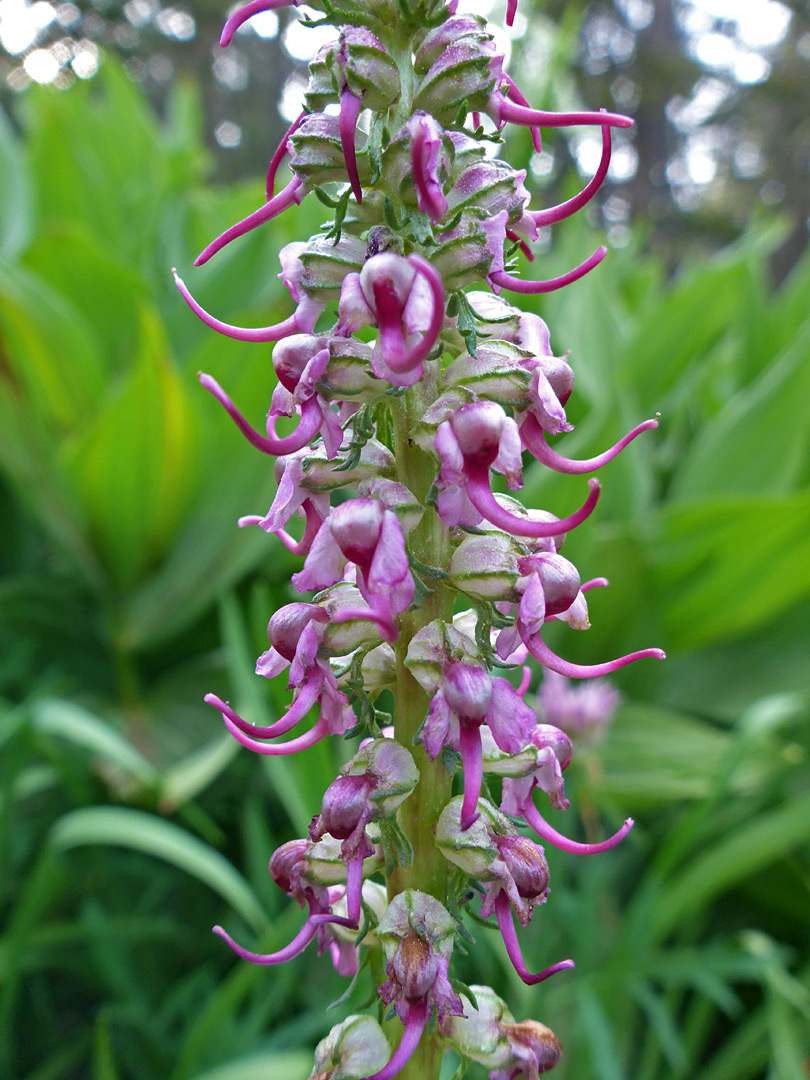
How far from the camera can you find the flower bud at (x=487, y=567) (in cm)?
51

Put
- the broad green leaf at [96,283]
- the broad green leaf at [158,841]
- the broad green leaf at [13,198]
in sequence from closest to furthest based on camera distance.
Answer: the broad green leaf at [158,841], the broad green leaf at [96,283], the broad green leaf at [13,198]

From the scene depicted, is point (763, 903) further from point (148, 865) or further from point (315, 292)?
point (315, 292)

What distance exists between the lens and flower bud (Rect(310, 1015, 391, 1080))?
1.74 ft

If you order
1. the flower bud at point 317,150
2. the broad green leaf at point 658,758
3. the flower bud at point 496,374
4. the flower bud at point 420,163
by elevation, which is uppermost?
the flower bud at point 317,150

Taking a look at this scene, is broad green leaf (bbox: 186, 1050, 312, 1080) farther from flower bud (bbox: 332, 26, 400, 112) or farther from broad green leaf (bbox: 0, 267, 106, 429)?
broad green leaf (bbox: 0, 267, 106, 429)

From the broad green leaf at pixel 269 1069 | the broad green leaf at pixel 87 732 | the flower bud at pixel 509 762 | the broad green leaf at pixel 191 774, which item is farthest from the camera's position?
the broad green leaf at pixel 191 774

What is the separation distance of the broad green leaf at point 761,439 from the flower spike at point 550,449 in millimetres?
1556

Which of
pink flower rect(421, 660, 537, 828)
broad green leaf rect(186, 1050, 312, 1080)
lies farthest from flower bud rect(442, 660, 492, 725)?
broad green leaf rect(186, 1050, 312, 1080)

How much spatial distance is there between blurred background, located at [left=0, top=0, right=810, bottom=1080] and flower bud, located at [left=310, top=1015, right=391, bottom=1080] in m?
0.15

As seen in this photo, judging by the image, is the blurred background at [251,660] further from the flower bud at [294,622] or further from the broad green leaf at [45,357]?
the flower bud at [294,622]

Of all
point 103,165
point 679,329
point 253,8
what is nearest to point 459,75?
point 253,8

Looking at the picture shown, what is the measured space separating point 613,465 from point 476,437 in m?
1.59

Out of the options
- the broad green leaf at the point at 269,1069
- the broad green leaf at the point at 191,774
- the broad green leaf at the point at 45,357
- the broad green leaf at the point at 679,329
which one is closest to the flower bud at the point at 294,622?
the broad green leaf at the point at 269,1069

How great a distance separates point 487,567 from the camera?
0.51 meters
